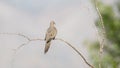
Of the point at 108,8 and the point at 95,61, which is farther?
the point at 108,8

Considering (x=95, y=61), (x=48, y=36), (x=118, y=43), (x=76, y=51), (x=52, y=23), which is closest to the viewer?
(x=76, y=51)

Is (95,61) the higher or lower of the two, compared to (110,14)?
lower

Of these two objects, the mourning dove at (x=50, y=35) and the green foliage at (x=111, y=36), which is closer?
the mourning dove at (x=50, y=35)

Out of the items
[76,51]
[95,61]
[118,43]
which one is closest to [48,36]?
[76,51]

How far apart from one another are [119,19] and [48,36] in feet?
44.0

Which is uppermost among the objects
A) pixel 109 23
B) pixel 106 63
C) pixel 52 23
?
pixel 52 23

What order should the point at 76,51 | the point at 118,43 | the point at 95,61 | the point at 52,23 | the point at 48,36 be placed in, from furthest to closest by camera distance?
1. the point at 118,43
2. the point at 95,61
3. the point at 52,23
4. the point at 48,36
5. the point at 76,51

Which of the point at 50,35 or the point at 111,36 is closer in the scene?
the point at 50,35

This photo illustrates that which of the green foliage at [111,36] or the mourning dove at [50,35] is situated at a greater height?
the mourning dove at [50,35]

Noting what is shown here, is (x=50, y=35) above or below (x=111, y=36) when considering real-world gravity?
above

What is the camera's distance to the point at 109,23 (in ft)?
74.1

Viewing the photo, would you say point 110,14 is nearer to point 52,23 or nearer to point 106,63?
point 106,63

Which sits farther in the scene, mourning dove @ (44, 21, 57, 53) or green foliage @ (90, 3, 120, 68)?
green foliage @ (90, 3, 120, 68)

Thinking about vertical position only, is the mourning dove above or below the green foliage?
above
